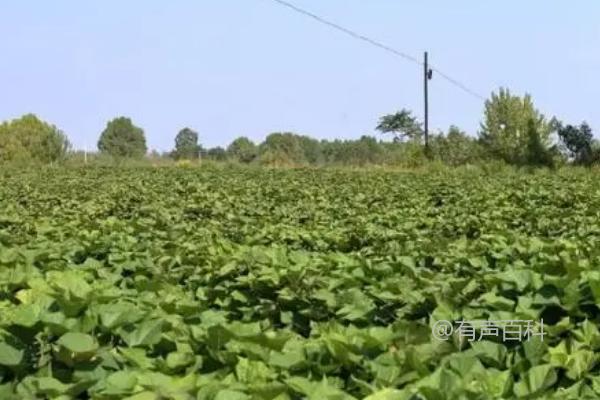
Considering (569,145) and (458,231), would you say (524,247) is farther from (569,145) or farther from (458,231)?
(569,145)

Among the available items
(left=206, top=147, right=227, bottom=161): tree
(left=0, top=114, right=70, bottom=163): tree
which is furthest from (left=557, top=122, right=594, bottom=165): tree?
(left=0, top=114, right=70, bottom=163): tree

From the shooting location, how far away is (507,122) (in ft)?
140

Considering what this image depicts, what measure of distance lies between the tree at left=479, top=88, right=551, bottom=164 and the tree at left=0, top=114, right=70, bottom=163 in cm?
2171

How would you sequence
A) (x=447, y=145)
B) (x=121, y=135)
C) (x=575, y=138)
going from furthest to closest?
(x=121, y=135), (x=447, y=145), (x=575, y=138)

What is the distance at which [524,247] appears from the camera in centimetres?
Result: 356

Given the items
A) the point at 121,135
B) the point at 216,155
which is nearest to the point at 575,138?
the point at 216,155

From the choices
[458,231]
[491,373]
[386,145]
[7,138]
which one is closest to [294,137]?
[386,145]

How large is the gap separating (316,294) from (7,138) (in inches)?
1772

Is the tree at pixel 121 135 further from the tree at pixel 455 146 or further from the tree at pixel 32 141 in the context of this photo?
the tree at pixel 455 146

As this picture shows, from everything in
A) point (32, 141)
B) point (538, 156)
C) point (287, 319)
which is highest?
point (32, 141)

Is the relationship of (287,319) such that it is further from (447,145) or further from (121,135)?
(121,135)

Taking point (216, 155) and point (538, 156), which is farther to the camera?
point (216, 155)

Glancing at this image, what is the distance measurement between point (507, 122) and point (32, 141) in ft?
82.6

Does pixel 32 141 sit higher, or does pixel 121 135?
pixel 121 135
